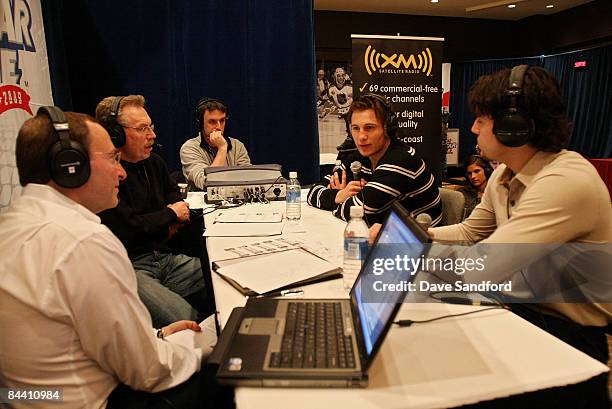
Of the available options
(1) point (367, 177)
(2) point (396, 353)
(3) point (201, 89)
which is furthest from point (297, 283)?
(3) point (201, 89)

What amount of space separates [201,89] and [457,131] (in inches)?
201

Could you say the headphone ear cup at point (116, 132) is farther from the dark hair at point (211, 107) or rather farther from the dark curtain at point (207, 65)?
the dark curtain at point (207, 65)

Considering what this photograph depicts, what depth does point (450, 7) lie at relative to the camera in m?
6.78

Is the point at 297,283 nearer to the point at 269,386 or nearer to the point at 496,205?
the point at 269,386

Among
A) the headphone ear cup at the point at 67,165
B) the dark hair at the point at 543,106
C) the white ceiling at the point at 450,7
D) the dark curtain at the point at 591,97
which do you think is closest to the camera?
the headphone ear cup at the point at 67,165

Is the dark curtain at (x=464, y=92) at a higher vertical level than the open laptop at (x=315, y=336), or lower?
higher

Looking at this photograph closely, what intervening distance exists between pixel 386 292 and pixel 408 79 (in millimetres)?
3509

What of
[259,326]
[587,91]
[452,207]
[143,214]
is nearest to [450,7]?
[587,91]

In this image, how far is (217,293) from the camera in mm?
1256

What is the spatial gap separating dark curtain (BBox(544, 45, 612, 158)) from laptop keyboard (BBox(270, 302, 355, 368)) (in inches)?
275

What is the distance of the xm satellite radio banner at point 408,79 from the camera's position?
12.9 ft

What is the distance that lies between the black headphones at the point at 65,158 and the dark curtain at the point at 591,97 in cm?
720

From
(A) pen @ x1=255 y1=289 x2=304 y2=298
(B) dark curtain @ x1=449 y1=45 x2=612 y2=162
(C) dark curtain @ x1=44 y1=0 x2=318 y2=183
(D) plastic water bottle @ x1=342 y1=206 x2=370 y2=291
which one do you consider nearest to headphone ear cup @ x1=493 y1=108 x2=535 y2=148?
(D) plastic water bottle @ x1=342 y1=206 x2=370 y2=291

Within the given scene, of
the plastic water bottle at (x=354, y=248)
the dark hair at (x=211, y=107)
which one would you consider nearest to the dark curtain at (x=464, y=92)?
the dark hair at (x=211, y=107)
